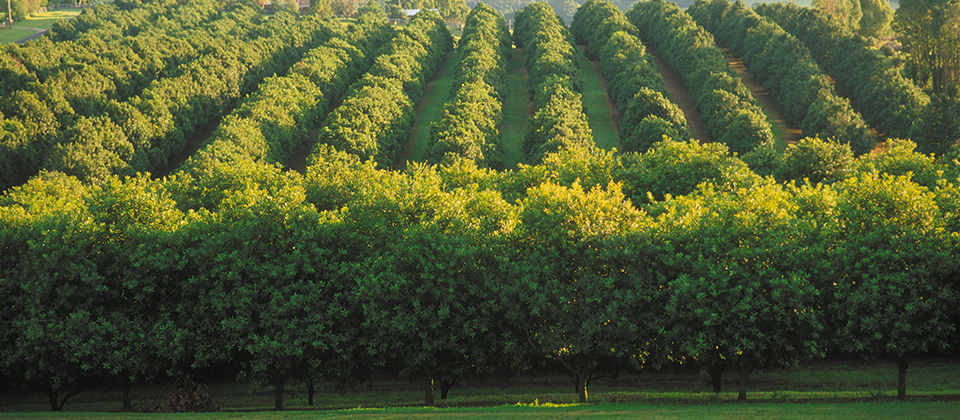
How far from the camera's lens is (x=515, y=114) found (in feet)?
360

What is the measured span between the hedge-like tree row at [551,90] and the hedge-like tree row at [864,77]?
40.2 meters

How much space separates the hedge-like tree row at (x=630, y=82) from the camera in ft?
262

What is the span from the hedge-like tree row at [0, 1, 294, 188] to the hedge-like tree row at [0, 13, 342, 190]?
42 centimetres

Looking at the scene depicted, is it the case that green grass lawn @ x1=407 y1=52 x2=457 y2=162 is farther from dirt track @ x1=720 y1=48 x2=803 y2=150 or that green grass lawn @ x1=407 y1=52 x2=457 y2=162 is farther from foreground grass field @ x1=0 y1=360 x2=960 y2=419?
dirt track @ x1=720 y1=48 x2=803 y2=150

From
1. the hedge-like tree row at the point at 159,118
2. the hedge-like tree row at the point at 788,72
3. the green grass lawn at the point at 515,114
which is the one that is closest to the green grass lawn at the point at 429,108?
the green grass lawn at the point at 515,114

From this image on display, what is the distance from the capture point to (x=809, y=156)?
5581 cm

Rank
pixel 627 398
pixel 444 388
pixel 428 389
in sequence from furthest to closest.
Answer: pixel 444 388, pixel 428 389, pixel 627 398

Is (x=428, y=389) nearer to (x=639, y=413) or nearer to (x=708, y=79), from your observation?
(x=639, y=413)

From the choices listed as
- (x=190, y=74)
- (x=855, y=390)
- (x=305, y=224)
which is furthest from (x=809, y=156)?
(x=190, y=74)

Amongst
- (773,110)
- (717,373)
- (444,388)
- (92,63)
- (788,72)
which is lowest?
(444,388)

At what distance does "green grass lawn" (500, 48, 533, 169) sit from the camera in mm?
91062

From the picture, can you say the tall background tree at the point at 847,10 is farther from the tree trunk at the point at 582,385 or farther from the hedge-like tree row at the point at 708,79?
the tree trunk at the point at 582,385

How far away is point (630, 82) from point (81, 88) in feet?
270

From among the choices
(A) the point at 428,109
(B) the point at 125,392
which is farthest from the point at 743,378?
(A) the point at 428,109
